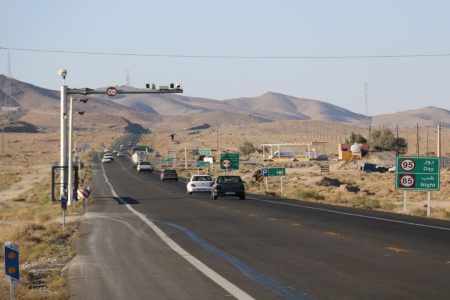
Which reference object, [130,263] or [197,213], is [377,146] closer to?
[197,213]

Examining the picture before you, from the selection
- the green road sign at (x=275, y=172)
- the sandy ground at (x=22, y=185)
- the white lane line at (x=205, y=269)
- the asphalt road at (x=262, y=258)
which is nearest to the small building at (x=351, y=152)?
the sandy ground at (x=22, y=185)

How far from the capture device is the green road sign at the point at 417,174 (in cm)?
3497

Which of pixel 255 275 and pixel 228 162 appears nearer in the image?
pixel 255 275

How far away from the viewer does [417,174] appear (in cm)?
3525

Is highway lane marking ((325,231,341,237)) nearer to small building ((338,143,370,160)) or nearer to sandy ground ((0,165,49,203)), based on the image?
sandy ground ((0,165,49,203))

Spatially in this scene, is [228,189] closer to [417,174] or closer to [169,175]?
[417,174]

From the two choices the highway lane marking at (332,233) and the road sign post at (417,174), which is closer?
the highway lane marking at (332,233)

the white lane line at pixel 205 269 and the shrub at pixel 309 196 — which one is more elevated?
the white lane line at pixel 205 269

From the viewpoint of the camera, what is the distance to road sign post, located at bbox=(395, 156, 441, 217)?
3497 cm

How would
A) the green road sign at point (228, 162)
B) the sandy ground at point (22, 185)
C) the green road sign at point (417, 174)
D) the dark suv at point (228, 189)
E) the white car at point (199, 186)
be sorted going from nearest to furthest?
the green road sign at point (417, 174)
the dark suv at point (228, 189)
the white car at point (199, 186)
the sandy ground at point (22, 185)
the green road sign at point (228, 162)

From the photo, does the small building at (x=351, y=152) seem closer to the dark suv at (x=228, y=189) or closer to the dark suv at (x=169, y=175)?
the dark suv at (x=169, y=175)

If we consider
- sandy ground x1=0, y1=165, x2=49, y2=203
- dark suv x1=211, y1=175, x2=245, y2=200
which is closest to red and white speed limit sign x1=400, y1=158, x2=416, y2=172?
dark suv x1=211, y1=175, x2=245, y2=200

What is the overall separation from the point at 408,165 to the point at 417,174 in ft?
1.70

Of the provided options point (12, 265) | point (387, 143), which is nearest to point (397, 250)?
point (12, 265)
